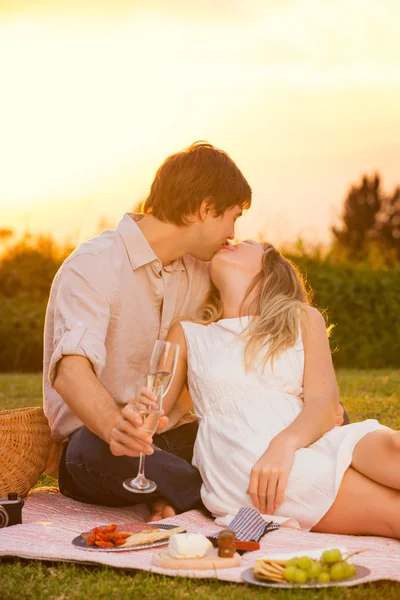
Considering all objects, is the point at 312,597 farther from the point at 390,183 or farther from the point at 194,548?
the point at 390,183

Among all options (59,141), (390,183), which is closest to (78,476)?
(59,141)

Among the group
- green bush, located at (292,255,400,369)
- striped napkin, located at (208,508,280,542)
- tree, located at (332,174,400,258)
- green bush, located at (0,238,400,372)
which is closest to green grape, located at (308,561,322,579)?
striped napkin, located at (208,508,280,542)

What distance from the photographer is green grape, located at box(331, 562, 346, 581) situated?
3.12 m

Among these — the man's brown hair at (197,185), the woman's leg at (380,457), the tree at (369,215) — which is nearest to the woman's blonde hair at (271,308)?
the man's brown hair at (197,185)

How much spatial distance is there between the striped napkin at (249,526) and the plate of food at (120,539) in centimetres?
20

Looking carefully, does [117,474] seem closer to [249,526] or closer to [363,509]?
[249,526]

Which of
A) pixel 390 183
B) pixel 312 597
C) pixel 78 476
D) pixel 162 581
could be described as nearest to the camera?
pixel 312 597

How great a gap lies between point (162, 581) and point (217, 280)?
1.85 metres

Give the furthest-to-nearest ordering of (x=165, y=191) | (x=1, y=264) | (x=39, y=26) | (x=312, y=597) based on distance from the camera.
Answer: (x=1, y=264) → (x=39, y=26) → (x=165, y=191) → (x=312, y=597)

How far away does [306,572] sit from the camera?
314cm

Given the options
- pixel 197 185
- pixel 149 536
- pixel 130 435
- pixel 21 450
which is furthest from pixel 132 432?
pixel 197 185

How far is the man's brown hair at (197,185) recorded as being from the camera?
4.70m

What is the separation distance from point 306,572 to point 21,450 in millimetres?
1982

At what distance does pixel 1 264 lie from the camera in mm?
13172
